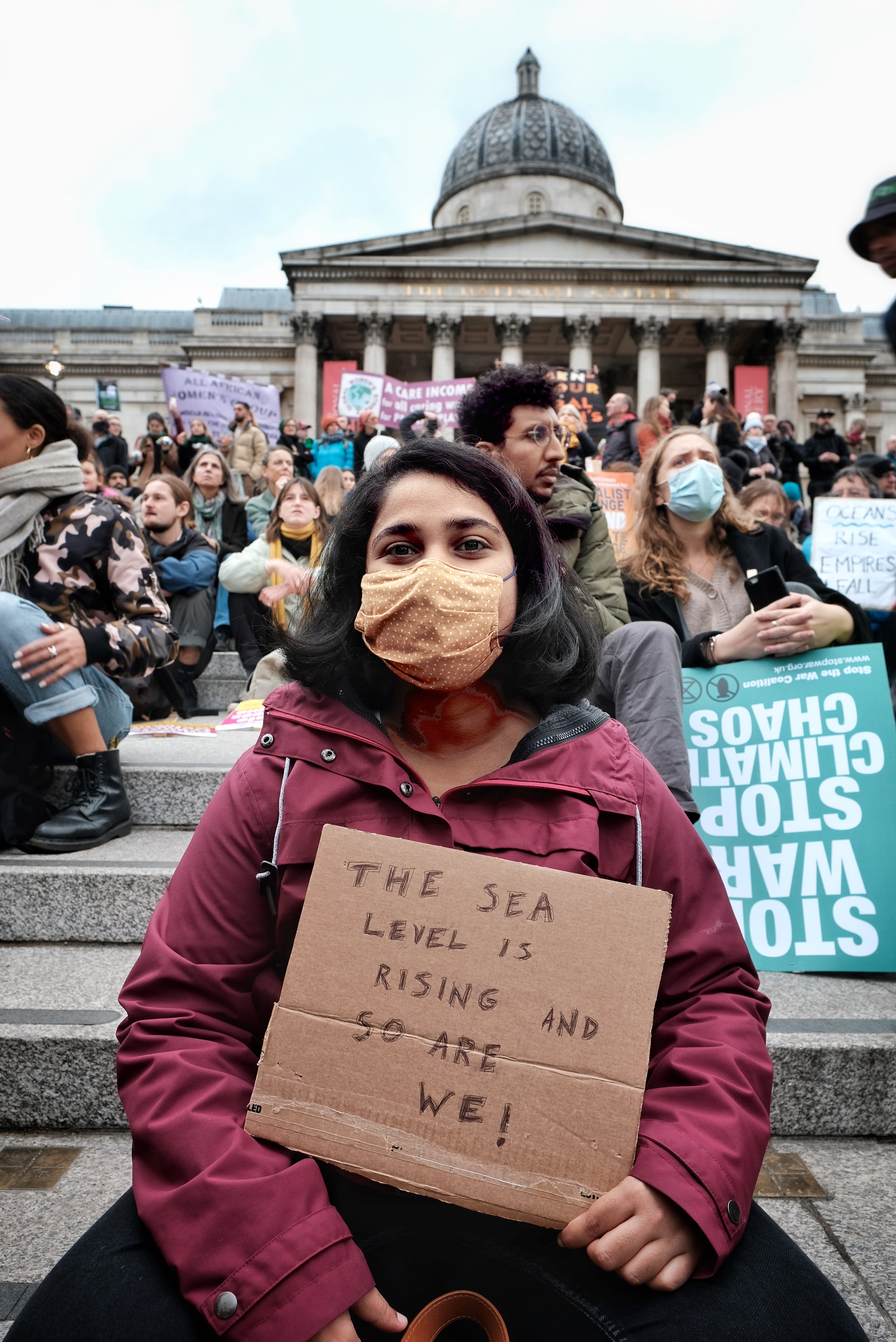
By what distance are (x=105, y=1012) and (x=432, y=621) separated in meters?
1.65

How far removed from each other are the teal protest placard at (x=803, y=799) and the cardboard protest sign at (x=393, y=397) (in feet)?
40.8

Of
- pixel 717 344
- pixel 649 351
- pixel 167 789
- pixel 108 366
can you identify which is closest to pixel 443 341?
pixel 649 351

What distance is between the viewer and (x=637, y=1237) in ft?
3.87

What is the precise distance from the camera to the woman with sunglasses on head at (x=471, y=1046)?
46.0 inches

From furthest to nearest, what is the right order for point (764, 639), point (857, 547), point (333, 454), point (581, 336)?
point (581, 336) < point (333, 454) < point (857, 547) < point (764, 639)

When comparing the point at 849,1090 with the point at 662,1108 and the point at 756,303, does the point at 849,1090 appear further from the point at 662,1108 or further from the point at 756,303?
the point at 756,303

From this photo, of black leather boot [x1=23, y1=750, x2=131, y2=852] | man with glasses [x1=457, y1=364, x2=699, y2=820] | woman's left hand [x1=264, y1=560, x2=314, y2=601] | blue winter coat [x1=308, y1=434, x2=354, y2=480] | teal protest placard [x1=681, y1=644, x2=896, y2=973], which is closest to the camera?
teal protest placard [x1=681, y1=644, x2=896, y2=973]

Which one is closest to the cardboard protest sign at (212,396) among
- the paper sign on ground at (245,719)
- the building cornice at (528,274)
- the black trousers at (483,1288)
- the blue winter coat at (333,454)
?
the blue winter coat at (333,454)

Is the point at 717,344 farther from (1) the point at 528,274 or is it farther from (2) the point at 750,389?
(1) the point at 528,274

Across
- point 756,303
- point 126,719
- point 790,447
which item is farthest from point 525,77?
point 126,719

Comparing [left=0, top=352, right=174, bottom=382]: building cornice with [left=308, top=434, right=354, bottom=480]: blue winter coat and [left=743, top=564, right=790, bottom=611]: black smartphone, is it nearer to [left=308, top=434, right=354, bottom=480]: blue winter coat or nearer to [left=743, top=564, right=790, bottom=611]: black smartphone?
[left=308, top=434, right=354, bottom=480]: blue winter coat

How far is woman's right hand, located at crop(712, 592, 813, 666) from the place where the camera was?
322cm

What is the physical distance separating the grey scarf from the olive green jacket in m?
1.92

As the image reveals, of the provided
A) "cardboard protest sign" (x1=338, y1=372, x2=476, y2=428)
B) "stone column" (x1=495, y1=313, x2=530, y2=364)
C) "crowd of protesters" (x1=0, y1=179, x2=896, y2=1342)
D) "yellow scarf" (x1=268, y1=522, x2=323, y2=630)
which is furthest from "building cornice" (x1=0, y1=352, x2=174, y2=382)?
"crowd of protesters" (x1=0, y1=179, x2=896, y2=1342)
